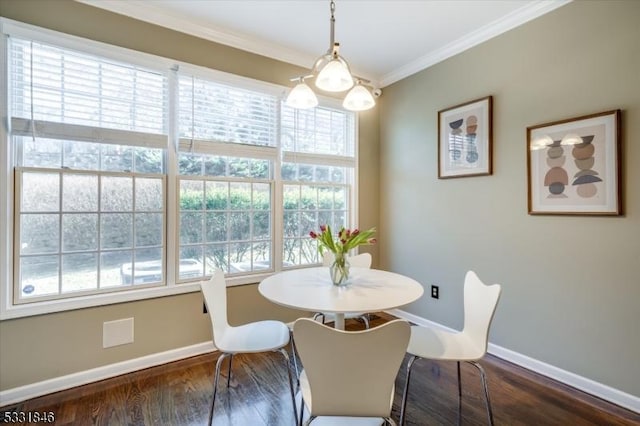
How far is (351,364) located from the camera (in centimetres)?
109

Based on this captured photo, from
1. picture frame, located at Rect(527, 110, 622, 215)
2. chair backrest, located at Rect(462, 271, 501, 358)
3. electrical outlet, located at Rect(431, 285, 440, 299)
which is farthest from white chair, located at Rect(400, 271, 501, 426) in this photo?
electrical outlet, located at Rect(431, 285, 440, 299)

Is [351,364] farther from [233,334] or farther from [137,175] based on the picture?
[137,175]

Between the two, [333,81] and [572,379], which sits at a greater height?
[333,81]

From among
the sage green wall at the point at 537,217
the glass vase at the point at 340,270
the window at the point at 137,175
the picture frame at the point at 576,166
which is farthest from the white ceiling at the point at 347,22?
the glass vase at the point at 340,270

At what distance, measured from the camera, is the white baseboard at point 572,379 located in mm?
1916

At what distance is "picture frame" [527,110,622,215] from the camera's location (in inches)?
77.6

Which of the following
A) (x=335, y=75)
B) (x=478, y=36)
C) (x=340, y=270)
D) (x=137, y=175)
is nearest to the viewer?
(x=335, y=75)

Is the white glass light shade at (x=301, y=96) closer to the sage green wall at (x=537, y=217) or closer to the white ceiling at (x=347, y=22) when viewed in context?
the white ceiling at (x=347, y=22)

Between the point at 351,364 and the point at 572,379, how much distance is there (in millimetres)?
2054

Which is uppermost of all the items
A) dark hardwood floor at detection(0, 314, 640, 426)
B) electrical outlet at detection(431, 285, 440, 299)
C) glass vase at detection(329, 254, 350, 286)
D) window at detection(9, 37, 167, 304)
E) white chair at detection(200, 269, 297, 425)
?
window at detection(9, 37, 167, 304)

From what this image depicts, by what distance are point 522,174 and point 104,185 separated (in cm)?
320

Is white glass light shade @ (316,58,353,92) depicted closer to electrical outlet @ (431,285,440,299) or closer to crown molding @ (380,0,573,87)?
crown molding @ (380,0,573,87)

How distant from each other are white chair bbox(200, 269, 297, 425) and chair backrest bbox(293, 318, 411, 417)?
59 cm

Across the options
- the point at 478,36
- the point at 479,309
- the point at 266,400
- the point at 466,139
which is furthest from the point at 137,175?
the point at 478,36
